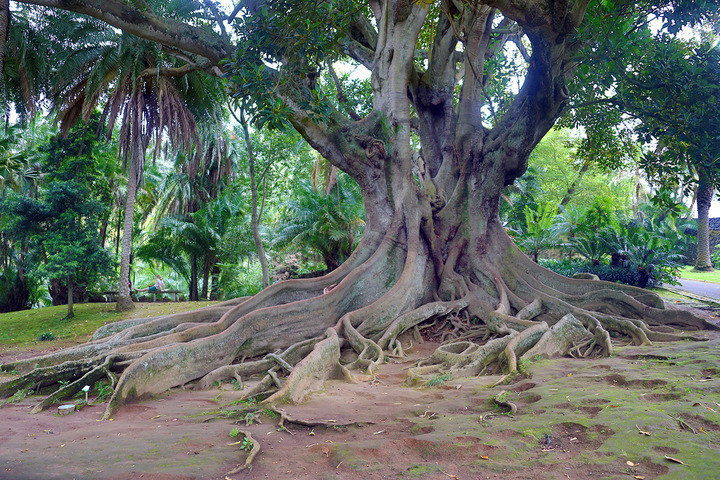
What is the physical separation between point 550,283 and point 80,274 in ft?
41.0

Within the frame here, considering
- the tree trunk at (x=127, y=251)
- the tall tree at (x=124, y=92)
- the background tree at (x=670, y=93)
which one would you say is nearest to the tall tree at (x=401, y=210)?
the background tree at (x=670, y=93)

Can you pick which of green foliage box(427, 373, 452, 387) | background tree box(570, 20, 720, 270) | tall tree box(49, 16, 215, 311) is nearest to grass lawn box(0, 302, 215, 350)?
tall tree box(49, 16, 215, 311)

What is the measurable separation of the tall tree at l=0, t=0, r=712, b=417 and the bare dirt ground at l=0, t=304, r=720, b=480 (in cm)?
67

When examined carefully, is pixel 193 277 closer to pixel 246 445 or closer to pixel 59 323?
pixel 59 323

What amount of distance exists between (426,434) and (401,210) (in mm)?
5600

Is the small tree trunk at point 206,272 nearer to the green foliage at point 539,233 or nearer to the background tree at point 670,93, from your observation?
the green foliage at point 539,233

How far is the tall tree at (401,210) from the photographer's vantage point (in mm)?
5820

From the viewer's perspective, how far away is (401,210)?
28.1 feet

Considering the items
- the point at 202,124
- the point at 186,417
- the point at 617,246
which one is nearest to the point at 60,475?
the point at 186,417

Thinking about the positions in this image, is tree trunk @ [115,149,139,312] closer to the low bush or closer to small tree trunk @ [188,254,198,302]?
small tree trunk @ [188,254,198,302]

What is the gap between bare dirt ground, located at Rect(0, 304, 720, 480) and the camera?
8.97ft

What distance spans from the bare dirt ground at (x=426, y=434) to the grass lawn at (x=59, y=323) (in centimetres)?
652

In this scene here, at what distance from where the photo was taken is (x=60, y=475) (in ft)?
→ 8.62

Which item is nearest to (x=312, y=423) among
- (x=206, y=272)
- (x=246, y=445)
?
(x=246, y=445)
